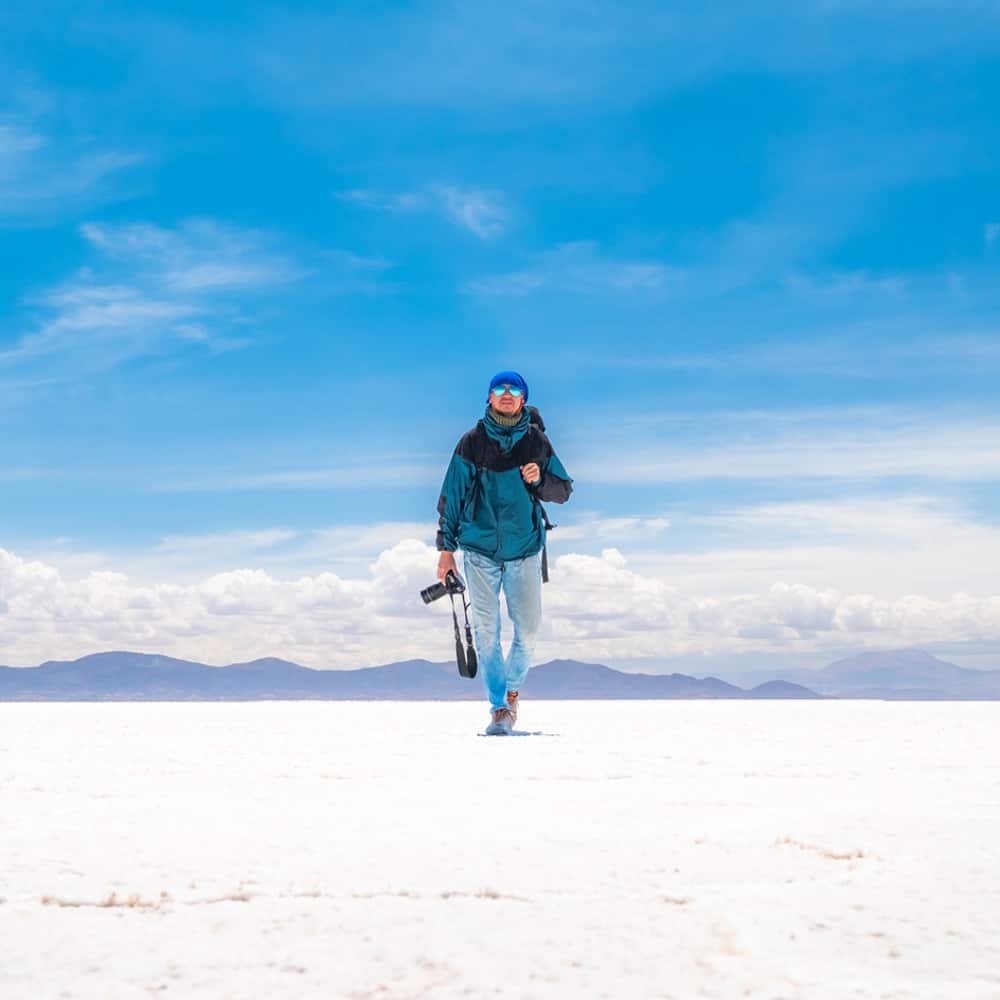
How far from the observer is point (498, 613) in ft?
24.7

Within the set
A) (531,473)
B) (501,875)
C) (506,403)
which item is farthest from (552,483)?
(501,875)

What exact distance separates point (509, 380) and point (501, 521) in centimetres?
94

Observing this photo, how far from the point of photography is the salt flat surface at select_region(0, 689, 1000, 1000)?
1917mm

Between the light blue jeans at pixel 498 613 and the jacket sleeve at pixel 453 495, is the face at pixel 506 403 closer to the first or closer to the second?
the jacket sleeve at pixel 453 495

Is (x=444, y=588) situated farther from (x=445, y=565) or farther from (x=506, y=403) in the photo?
(x=506, y=403)

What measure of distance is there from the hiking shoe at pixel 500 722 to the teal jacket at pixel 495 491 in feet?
3.33

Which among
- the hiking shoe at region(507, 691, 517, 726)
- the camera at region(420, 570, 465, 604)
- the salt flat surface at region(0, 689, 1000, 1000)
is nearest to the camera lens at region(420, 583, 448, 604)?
the camera at region(420, 570, 465, 604)

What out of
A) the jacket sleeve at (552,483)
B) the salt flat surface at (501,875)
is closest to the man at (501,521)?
the jacket sleeve at (552,483)

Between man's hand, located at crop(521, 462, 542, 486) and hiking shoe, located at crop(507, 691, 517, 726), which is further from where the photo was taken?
hiking shoe, located at crop(507, 691, 517, 726)

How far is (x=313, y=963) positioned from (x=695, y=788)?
8.35ft

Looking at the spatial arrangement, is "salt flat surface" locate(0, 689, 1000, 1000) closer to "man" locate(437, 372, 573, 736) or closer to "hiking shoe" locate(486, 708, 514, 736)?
"hiking shoe" locate(486, 708, 514, 736)

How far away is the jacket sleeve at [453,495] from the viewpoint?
7.46 meters

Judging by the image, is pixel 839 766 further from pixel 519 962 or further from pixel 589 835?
pixel 519 962

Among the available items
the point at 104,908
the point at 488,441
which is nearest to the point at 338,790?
the point at 104,908
